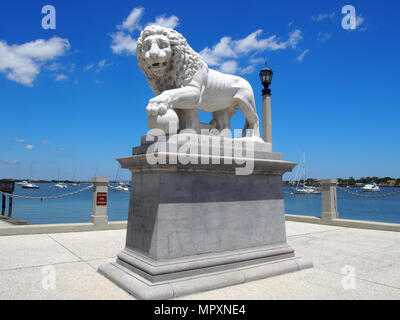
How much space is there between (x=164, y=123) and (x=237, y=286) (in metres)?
2.39

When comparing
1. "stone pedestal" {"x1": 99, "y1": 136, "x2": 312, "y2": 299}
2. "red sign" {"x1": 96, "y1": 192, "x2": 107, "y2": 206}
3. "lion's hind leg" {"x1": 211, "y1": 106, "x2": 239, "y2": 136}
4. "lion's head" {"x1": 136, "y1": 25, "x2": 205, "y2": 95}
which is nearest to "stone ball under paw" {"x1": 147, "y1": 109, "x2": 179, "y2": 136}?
"stone pedestal" {"x1": 99, "y1": 136, "x2": 312, "y2": 299}

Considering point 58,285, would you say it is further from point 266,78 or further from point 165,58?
point 266,78

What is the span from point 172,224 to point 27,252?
384cm

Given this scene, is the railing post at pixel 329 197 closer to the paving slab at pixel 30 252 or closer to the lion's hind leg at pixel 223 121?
the lion's hind leg at pixel 223 121

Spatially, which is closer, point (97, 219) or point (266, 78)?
point (97, 219)

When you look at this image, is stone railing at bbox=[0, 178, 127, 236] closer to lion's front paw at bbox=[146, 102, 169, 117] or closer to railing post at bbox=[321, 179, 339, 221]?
lion's front paw at bbox=[146, 102, 169, 117]

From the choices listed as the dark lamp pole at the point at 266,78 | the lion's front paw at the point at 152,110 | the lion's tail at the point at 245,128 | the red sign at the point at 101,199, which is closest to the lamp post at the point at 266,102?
the dark lamp pole at the point at 266,78

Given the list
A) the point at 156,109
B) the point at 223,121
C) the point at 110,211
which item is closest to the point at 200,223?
the point at 156,109

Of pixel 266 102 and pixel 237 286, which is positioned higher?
pixel 266 102

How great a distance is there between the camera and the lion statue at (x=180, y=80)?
442cm

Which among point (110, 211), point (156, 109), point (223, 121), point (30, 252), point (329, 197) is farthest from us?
point (110, 211)

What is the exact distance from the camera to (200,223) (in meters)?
4.23

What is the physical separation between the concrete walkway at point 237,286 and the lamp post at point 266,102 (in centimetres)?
304
